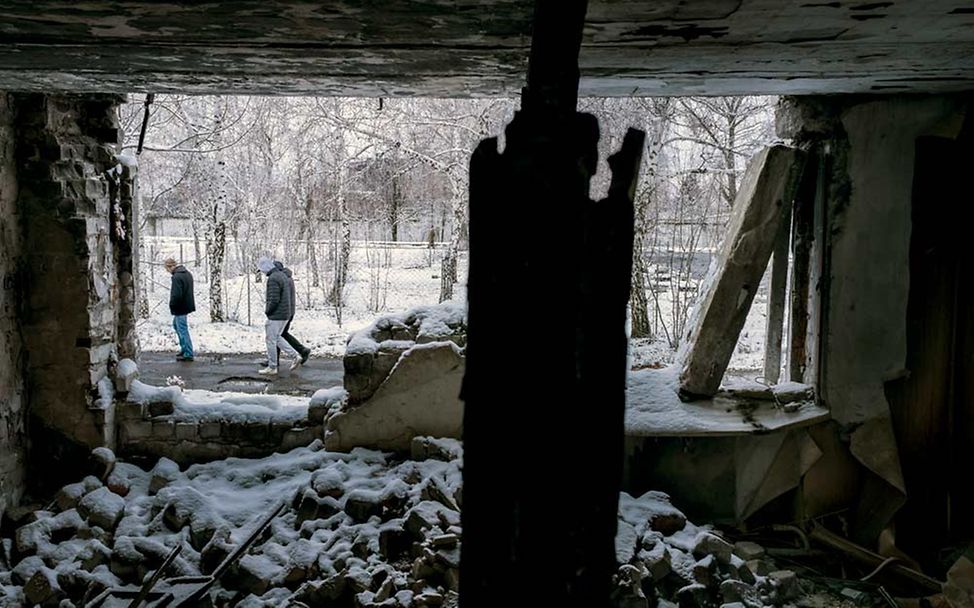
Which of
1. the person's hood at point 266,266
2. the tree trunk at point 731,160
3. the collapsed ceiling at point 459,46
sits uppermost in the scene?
the tree trunk at point 731,160

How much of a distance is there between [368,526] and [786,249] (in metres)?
3.42

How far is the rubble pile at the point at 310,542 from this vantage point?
4031 millimetres

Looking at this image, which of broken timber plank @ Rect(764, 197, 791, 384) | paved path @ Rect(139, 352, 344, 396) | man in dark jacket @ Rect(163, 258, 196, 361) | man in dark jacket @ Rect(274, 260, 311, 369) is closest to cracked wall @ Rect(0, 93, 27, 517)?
paved path @ Rect(139, 352, 344, 396)

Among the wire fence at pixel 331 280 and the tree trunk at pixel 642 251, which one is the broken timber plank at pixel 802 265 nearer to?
the tree trunk at pixel 642 251

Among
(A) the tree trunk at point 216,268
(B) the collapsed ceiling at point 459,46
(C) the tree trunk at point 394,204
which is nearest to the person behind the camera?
(B) the collapsed ceiling at point 459,46

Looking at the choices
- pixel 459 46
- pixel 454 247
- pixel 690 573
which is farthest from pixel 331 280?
pixel 459 46

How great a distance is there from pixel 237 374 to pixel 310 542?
5454 mm

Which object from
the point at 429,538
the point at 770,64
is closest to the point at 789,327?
the point at 770,64

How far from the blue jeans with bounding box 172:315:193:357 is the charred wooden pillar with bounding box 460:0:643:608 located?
9566 mm

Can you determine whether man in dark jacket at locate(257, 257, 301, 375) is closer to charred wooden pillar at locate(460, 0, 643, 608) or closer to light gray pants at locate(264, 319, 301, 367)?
light gray pants at locate(264, 319, 301, 367)

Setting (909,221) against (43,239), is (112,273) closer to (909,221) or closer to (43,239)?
(43,239)

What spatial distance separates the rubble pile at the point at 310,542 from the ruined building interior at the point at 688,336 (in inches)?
0.9

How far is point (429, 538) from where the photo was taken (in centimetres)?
423

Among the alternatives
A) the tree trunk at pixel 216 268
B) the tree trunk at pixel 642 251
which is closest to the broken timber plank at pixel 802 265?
the tree trunk at pixel 642 251
